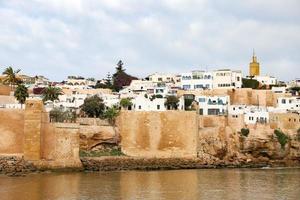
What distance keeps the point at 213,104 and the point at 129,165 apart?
13.2m

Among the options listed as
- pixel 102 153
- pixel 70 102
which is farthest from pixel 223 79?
pixel 102 153

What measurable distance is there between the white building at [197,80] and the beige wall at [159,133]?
15.4 metres

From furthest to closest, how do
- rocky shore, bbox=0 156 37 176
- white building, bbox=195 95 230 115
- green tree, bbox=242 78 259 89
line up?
green tree, bbox=242 78 259 89 → white building, bbox=195 95 230 115 → rocky shore, bbox=0 156 37 176

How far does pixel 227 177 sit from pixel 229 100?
59.6ft

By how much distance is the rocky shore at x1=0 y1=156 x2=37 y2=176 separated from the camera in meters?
30.1

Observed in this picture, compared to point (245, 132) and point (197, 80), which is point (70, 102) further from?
point (245, 132)

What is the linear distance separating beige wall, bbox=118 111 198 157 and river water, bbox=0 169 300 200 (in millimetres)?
3291

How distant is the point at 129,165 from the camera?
3459 cm

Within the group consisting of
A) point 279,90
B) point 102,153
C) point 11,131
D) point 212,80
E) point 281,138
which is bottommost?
point 102,153

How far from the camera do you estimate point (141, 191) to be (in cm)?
2358

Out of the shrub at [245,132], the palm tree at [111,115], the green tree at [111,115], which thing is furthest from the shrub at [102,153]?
the shrub at [245,132]

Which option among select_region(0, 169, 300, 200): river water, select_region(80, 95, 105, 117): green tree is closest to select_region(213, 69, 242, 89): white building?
select_region(80, 95, 105, 117): green tree

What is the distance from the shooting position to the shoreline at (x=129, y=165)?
99.5 feet

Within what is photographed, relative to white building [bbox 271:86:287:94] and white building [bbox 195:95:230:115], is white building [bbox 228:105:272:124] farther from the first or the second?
white building [bbox 271:86:287:94]
